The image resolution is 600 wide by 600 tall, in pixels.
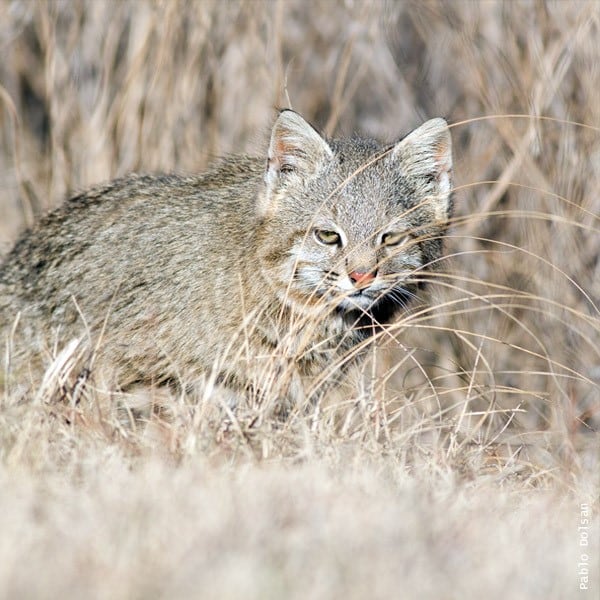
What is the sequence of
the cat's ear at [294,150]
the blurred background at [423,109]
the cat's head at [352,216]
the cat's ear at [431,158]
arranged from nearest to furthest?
the cat's head at [352,216] → the cat's ear at [294,150] → the cat's ear at [431,158] → the blurred background at [423,109]

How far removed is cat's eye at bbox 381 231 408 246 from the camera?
490 centimetres

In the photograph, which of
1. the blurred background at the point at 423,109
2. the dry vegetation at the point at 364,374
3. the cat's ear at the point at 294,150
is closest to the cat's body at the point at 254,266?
the cat's ear at the point at 294,150

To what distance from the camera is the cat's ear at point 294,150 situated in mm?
5016

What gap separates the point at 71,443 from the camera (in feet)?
13.0

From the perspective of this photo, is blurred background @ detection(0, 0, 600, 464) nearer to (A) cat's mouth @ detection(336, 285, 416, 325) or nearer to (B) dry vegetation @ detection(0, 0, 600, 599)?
(B) dry vegetation @ detection(0, 0, 600, 599)

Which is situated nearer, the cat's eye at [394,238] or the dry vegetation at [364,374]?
the dry vegetation at [364,374]

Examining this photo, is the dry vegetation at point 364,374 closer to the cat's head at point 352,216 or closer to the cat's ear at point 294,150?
the cat's head at point 352,216

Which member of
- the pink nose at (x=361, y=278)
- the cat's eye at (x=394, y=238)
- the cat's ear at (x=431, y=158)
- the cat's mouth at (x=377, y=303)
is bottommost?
the cat's mouth at (x=377, y=303)

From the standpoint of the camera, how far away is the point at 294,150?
511 cm

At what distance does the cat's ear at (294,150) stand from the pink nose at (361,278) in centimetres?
69

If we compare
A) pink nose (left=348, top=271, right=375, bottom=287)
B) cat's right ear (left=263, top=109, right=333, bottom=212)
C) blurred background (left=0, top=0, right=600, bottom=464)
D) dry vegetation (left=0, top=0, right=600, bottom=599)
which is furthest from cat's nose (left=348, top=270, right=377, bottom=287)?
blurred background (left=0, top=0, right=600, bottom=464)

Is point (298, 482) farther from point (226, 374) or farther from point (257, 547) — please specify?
point (226, 374)

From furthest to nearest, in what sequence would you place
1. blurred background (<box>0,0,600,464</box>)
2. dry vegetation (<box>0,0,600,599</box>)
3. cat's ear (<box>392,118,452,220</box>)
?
blurred background (<box>0,0,600,464</box>) → cat's ear (<box>392,118,452,220</box>) → dry vegetation (<box>0,0,600,599</box>)

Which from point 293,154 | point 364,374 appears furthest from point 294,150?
point 364,374
